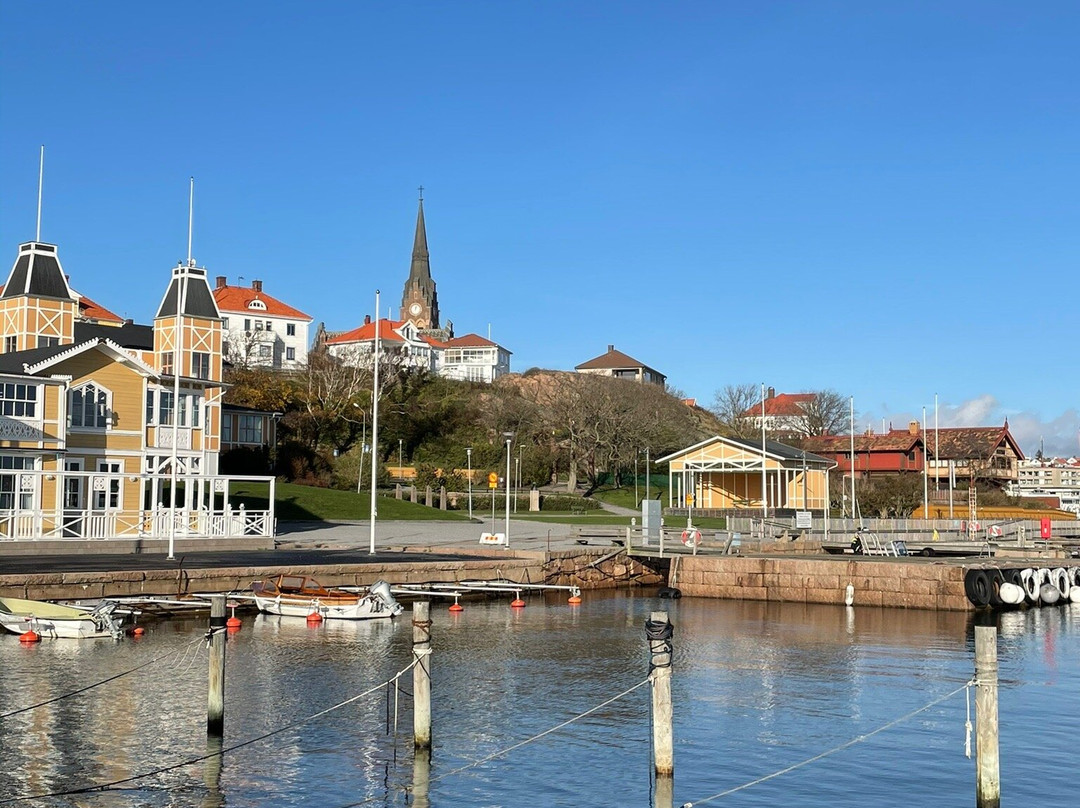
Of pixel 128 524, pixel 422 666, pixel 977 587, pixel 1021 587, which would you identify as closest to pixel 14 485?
pixel 128 524

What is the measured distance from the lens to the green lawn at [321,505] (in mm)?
64750

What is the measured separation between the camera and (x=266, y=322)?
134 m

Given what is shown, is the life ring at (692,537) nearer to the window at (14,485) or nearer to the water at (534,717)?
the water at (534,717)

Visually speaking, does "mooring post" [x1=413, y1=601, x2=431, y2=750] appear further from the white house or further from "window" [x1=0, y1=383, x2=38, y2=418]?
the white house

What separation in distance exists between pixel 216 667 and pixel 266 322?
392ft

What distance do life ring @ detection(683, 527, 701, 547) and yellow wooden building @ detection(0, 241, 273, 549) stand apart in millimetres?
17364

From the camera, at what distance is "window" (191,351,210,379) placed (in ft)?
194

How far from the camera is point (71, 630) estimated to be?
92.9 ft

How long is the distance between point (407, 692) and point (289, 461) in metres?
58.5

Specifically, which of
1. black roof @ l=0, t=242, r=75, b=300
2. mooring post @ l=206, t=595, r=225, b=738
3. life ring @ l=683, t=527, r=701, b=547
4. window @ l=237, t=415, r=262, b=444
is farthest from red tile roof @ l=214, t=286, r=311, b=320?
mooring post @ l=206, t=595, r=225, b=738

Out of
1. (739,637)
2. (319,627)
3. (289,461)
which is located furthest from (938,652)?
(289,461)

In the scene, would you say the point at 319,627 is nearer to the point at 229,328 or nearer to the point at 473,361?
the point at 229,328

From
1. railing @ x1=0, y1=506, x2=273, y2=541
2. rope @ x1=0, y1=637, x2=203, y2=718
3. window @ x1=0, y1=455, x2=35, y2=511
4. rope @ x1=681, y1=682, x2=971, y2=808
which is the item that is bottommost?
rope @ x1=681, y1=682, x2=971, y2=808

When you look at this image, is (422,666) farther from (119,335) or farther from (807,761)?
(119,335)
